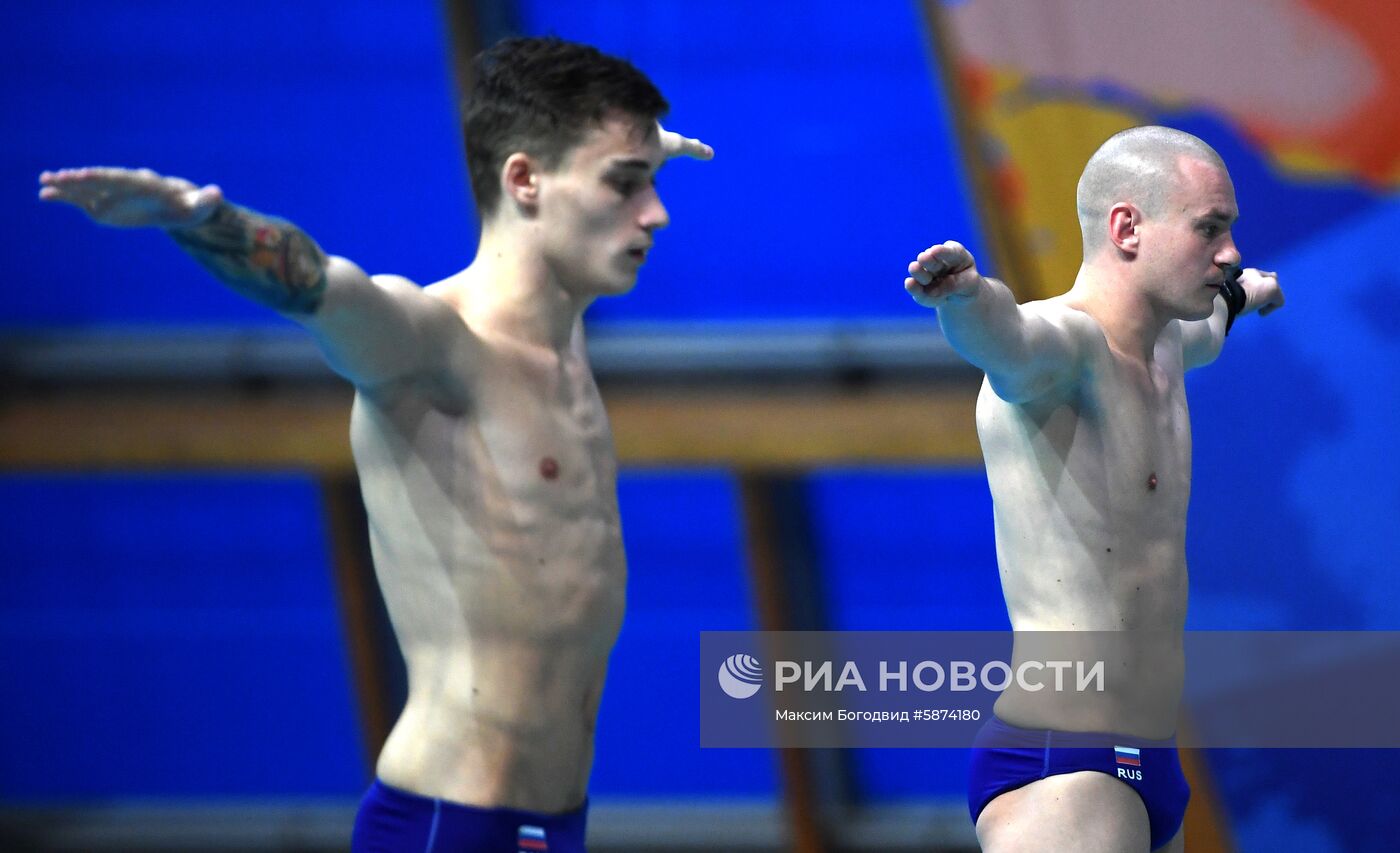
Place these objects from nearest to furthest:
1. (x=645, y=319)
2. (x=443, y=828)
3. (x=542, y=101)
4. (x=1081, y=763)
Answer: (x=443, y=828) → (x=542, y=101) → (x=1081, y=763) → (x=645, y=319)

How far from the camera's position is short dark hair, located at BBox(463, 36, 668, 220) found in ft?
11.2

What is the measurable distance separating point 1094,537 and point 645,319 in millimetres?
3286

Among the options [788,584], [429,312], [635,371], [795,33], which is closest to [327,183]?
[635,371]

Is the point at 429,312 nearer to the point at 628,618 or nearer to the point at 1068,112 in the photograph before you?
the point at 1068,112

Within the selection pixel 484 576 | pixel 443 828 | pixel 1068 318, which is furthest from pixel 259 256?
pixel 1068 318

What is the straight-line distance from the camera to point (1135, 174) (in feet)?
12.3

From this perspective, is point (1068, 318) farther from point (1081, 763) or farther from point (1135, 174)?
point (1081, 763)

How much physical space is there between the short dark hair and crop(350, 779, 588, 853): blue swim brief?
42.1 inches

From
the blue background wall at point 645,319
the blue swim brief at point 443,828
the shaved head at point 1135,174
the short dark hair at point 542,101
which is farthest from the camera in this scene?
the blue background wall at point 645,319

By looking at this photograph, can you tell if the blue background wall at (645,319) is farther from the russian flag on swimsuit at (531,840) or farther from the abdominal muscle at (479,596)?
the russian flag on swimsuit at (531,840)

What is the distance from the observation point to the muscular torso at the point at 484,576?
3277 millimetres

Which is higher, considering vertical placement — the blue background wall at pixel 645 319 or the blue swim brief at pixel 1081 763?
the blue background wall at pixel 645 319

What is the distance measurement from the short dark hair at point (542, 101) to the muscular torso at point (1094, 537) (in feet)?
3.08

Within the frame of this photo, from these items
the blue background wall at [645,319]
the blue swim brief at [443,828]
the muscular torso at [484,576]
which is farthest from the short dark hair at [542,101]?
the blue background wall at [645,319]
